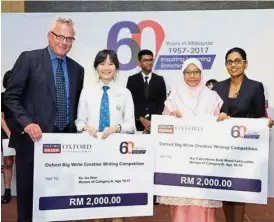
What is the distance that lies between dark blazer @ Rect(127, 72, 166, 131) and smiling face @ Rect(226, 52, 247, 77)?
0.48m

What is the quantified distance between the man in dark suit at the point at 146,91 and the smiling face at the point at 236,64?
48 centimetres

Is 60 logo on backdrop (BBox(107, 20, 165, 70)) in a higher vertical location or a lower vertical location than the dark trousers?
higher

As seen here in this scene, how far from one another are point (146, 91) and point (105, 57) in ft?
1.23

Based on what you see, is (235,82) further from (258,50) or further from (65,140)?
(65,140)

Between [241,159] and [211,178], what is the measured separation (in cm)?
25

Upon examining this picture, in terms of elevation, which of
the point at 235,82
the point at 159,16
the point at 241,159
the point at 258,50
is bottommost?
the point at 241,159

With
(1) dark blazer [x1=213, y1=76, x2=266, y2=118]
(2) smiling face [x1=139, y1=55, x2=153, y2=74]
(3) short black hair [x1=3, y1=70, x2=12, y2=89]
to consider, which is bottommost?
(1) dark blazer [x1=213, y1=76, x2=266, y2=118]

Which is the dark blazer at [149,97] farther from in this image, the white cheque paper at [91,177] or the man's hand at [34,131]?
the man's hand at [34,131]

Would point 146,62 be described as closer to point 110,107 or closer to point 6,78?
point 110,107

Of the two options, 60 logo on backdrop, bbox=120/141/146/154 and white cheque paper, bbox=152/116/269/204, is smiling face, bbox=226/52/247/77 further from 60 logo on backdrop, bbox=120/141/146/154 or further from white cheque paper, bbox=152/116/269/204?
60 logo on backdrop, bbox=120/141/146/154

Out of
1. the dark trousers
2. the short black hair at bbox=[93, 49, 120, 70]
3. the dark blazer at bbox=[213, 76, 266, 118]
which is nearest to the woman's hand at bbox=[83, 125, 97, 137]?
the dark trousers

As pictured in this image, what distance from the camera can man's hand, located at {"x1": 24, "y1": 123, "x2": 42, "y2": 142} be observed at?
8.34ft

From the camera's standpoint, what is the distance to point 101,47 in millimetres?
2641

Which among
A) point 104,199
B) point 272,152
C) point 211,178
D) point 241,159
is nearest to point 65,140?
point 104,199
